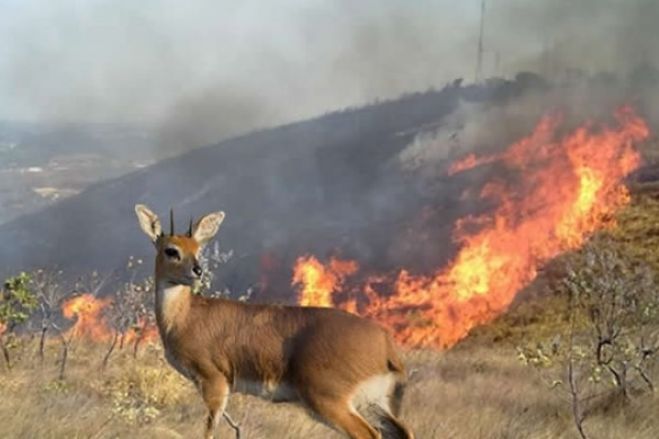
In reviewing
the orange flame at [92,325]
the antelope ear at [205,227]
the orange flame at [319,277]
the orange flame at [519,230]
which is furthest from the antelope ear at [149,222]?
the orange flame at [319,277]

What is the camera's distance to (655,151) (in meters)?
46.7

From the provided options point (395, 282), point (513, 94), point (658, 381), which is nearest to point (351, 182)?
point (513, 94)

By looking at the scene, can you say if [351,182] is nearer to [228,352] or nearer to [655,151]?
[655,151]

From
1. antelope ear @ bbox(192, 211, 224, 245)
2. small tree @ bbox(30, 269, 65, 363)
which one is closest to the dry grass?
small tree @ bbox(30, 269, 65, 363)

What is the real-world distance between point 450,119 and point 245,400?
56354mm

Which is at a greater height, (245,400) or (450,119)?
(450,119)

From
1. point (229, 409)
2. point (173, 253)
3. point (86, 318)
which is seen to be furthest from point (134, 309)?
point (173, 253)

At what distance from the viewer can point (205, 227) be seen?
935 cm

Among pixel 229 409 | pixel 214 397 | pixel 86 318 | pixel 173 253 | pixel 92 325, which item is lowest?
pixel 229 409

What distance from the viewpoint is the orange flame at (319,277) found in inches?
1687

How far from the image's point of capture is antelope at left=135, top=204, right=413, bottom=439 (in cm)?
835

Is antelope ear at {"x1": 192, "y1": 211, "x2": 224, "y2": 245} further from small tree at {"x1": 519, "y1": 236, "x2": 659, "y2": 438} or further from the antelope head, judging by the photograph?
small tree at {"x1": 519, "y1": 236, "x2": 659, "y2": 438}

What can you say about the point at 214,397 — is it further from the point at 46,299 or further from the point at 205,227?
the point at 46,299

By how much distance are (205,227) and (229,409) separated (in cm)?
448
